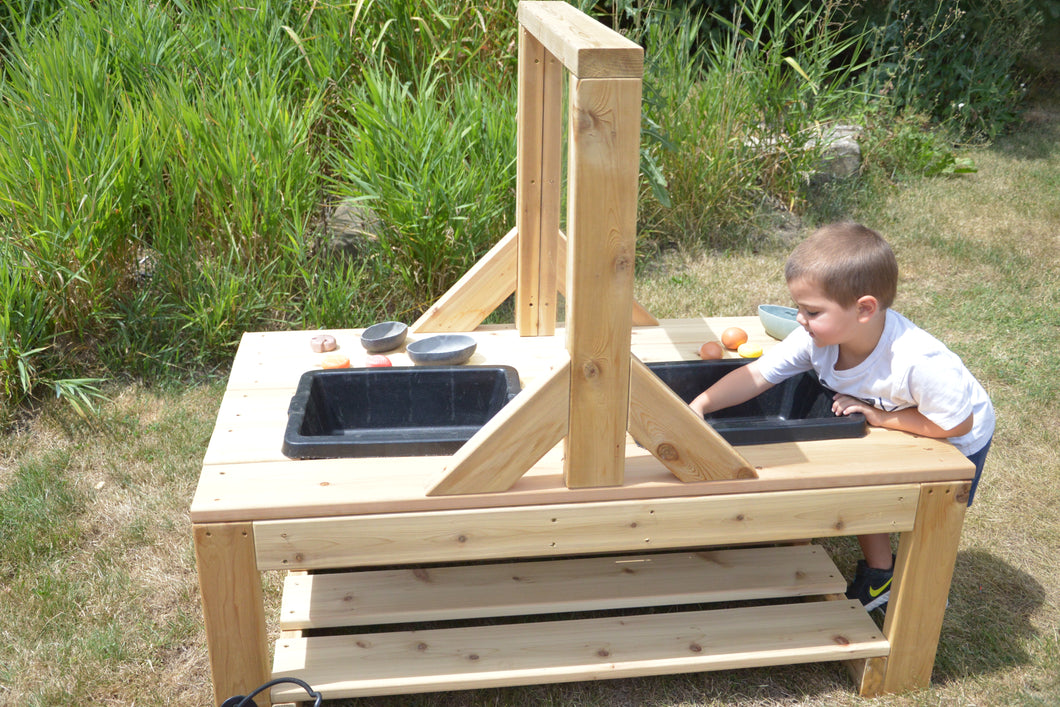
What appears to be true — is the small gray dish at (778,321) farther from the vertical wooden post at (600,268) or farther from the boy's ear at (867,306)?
the vertical wooden post at (600,268)

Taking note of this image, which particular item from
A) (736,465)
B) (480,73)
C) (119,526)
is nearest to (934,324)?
(480,73)

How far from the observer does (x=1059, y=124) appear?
6324 millimetres

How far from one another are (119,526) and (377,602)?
92cm

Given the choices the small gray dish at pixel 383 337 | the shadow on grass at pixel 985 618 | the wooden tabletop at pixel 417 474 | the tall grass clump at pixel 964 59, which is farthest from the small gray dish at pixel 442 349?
→ the tall grass clump at pixel 964 59

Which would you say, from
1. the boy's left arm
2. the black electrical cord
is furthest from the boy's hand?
the black electrical cord

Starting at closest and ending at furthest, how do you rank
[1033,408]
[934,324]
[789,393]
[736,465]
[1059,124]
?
[736,465] → [789,393] → [1033,408] → [934,324] → [1059,124]

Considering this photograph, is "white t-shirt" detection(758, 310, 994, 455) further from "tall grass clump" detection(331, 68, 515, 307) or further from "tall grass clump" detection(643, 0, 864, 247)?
"tall grass clump" detection(643, 0, 864, 247)

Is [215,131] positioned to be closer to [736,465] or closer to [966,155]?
[736,465]

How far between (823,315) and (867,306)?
0.09 metres

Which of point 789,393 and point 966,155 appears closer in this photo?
point 789,393

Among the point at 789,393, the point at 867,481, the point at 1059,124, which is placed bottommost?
the point at 1059,124

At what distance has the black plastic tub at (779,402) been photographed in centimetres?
190

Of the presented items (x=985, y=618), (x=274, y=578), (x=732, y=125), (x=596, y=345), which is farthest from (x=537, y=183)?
(x=732, y=125)

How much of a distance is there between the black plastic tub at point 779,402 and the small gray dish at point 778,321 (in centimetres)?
20
